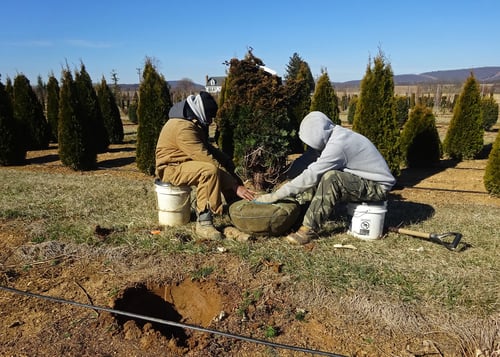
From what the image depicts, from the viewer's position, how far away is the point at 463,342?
226 centimetres

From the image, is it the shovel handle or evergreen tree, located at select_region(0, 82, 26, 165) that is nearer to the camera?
the shovel handle

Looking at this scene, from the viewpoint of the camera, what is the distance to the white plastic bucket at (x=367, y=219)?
12.1ft

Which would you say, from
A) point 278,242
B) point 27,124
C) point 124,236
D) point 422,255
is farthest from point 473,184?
point 27,124

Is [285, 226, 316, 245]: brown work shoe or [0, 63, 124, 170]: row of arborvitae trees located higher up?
[0, 63, 124, 170]: row of arborvitae trees

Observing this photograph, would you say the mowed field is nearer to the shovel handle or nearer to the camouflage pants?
the shovel handle

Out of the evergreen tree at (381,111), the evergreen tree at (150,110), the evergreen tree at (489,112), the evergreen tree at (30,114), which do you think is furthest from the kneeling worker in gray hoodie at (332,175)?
the evergreen tree at (489,112)

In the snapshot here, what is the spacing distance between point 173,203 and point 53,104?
987 cm

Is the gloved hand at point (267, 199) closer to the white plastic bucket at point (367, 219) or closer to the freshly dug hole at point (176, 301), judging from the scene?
the white plastic bucket at point (367, 219)

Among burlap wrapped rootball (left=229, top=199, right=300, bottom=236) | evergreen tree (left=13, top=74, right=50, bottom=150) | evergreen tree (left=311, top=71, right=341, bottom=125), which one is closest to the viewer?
burlap wrapped rootball (left=229, top=199, right=300, bottom=236)

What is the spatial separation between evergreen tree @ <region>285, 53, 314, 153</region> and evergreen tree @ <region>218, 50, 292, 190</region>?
174 millimetres

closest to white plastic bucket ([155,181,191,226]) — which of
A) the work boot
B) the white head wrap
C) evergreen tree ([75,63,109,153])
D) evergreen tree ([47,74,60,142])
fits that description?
the work boot

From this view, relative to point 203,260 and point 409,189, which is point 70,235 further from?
point 409,189

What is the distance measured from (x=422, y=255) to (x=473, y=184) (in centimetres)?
431

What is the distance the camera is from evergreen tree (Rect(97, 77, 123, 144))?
1220 cm
